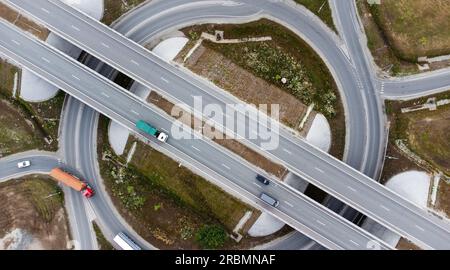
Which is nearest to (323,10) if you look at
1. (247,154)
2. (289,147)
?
(289,147)

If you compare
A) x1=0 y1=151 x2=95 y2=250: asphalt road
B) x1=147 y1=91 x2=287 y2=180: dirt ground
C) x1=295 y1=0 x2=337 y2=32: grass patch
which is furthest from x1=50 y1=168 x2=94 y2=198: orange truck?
x1=295 y1=0 x2=337 y2=32: grass patch

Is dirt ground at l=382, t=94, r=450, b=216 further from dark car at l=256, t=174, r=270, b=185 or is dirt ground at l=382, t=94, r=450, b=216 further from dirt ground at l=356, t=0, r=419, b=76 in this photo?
dark car at l=256, t=174, r=270, b=185

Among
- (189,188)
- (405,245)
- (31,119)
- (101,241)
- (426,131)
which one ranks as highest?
(426,131)

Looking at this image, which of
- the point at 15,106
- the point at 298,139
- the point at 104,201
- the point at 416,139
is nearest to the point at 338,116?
the point at 298,139

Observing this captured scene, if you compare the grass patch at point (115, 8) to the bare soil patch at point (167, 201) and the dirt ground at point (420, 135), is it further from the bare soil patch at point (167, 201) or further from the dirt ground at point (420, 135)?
the dirt ground at point (420, 135)

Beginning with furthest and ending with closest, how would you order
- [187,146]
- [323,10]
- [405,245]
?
[323,10] → [187,146] → [405,245]

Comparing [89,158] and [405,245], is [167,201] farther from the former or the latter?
[405,245]
